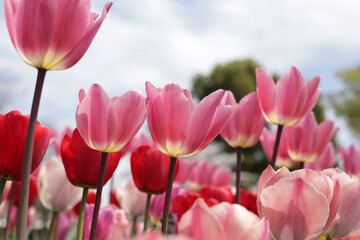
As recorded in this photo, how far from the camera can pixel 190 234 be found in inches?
22.6

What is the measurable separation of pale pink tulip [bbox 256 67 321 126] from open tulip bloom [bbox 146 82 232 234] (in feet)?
1.71

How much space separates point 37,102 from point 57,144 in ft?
4.21

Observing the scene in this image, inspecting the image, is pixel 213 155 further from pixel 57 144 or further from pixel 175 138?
pixel 175 138

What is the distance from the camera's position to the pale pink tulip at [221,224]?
55cm

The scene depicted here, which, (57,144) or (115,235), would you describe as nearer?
(115,235)

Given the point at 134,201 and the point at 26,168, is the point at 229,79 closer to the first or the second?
the point at 134,201

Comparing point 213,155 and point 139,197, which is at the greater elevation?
point 139,197

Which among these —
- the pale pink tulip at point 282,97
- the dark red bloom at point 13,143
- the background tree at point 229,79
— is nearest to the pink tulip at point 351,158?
the pale pink tulip at point 282,97

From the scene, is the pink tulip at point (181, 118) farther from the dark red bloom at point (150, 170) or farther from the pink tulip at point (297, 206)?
the dark red bloom at point (150, 170)

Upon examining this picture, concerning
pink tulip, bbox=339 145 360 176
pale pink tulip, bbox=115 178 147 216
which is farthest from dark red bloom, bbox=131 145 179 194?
pink tulip, bbox=339 145 360 176

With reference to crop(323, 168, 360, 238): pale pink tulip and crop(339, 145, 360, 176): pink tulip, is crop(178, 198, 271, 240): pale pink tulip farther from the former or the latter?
crop(339, 145, 360, 176): pink tulip

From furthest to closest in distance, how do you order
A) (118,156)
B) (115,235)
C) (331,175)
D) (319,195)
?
1. (118,156)
2. (331,175)
3. (319,195)
4. (115,235)

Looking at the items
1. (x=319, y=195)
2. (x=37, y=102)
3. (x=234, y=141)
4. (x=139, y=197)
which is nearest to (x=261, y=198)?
(x=319, y=195)

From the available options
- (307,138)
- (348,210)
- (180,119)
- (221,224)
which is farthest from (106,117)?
(307,138)
